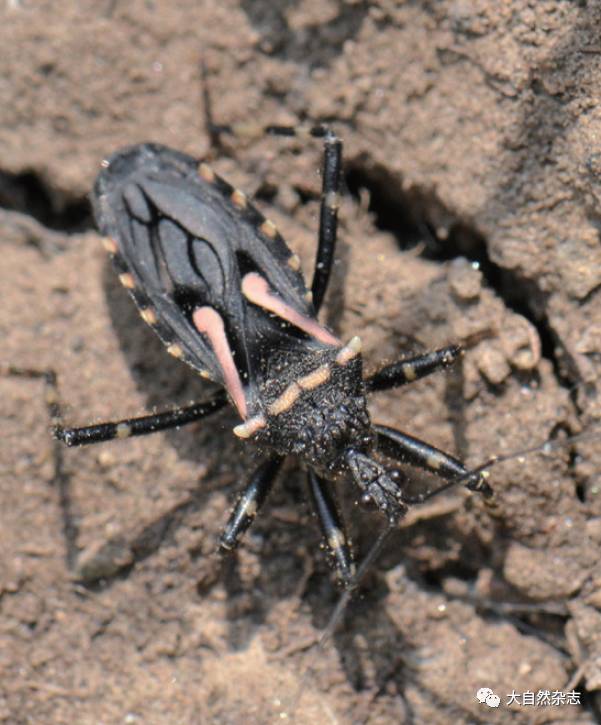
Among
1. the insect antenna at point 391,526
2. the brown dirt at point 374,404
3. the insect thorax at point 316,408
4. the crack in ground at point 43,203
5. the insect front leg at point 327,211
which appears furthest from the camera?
the crack in ground at point 43,203

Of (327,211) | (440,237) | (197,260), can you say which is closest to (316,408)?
(197,260)

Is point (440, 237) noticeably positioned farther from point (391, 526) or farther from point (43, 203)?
point (43, 203)

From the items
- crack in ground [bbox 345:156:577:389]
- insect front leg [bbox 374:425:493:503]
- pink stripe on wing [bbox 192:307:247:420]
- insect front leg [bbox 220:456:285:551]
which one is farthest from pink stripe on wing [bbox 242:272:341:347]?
crack in ground [bbox 345:156:577:389]

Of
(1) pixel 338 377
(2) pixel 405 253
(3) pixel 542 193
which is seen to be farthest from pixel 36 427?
(3) pixel 542 193

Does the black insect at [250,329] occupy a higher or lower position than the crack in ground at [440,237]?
lower

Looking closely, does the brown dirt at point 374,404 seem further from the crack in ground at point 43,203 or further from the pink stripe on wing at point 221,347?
the pink stripe on wing at point 221,347

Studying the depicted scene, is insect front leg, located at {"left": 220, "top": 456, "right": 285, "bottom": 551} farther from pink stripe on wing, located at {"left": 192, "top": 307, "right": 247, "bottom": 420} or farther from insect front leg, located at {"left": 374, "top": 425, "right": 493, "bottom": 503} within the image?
insect front leg, located at {"left": 374, "top": 425, "right": 493, "bottom": 503}

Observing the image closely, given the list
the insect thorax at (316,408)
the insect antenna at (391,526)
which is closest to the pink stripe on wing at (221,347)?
the insect thorax at (316,408)
